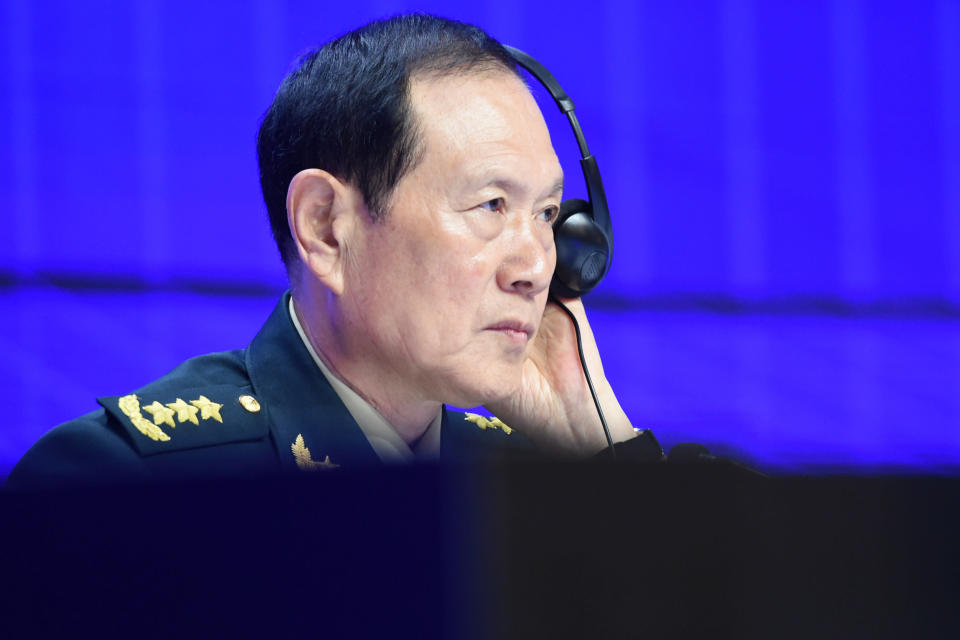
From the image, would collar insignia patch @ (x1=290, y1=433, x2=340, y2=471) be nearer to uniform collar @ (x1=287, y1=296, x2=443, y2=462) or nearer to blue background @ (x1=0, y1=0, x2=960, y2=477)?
uniform collar @ (x1=287, y1=296, x2=443, y2=462)

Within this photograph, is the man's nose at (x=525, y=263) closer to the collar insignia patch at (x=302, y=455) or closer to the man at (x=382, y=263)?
the man at (x=382, y=263)

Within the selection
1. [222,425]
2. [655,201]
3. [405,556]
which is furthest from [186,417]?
[655,201]

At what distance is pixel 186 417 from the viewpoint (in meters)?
1.23

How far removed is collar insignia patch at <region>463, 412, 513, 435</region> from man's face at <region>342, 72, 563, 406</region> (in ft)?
1.04

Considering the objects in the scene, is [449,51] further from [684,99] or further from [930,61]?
[930,61]

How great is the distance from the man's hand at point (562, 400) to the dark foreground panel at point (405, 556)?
3.64 ft

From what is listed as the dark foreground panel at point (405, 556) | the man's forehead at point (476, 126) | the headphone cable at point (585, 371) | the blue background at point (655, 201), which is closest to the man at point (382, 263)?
the man's forehead at point (476, 126)

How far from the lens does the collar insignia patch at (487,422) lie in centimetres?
162

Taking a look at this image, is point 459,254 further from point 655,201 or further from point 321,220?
point 655,201

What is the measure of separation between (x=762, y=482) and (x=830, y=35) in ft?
9.96

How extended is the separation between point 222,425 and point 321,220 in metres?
0.29

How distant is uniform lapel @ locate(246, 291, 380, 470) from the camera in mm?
1270

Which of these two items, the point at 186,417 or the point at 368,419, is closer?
the point at 186,417

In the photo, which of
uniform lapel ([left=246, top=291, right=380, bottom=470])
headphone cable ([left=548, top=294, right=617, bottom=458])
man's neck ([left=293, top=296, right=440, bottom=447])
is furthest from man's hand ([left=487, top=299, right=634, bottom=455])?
uniform lapel ([left=246, top=291, right=380, bottom=470])
